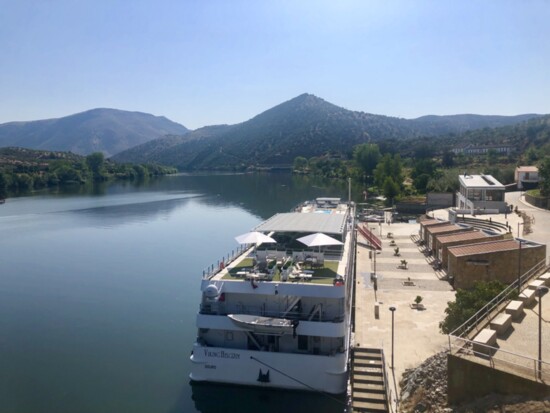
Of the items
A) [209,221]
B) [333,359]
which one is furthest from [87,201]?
[333,359]

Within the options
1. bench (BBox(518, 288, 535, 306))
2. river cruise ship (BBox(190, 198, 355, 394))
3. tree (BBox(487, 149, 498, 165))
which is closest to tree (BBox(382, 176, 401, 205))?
tree (BBox(487, 149, 498, 165))

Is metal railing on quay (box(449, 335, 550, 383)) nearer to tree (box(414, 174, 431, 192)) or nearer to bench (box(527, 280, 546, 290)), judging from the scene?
bench (box(527, 280, 546, 290))

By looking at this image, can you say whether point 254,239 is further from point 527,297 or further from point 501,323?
point 527,297

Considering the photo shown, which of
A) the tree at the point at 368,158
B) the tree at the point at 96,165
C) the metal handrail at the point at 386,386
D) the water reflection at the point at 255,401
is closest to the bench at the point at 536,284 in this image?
the metal handrail at the point at 386,386

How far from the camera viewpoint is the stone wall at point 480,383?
39.0ft

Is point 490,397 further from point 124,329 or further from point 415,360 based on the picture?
point 124,329

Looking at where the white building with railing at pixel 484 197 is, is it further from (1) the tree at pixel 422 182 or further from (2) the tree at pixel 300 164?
(2) the tree at pixel 300 164

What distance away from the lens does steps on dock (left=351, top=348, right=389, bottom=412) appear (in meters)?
16.5

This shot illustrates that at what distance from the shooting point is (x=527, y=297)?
17.6 m

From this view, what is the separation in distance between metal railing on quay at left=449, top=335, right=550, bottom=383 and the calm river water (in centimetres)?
582

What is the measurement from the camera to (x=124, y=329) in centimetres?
2578

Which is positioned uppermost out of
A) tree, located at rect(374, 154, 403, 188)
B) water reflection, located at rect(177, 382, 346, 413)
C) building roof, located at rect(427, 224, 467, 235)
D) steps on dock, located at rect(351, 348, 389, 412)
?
tree, located at rect(374, 154, 403, 188)

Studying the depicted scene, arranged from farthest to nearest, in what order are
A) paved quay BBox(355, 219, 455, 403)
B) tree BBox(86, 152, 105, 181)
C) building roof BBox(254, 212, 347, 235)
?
tree BBox(86, 152, 105, 181)
building roof BBox(254, 212, 347, 235)
paved quay BBox(355, 219, 455, 403)

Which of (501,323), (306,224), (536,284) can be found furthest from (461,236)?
(501,323)
